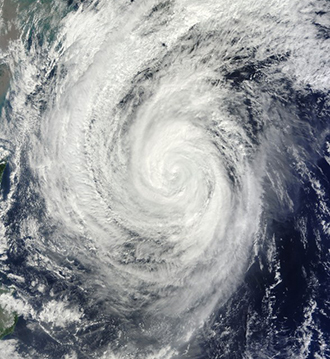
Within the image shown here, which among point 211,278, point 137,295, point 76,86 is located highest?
point 76,86

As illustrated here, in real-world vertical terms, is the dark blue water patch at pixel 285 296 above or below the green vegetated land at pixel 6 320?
above

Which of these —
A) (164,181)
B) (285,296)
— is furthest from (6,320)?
(285,296)

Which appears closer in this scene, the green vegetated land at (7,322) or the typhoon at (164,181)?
the typhoon at (164,181)

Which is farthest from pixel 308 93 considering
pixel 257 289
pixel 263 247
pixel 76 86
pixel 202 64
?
pixel 76 86

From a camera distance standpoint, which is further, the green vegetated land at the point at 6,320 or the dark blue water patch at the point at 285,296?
the green vegetated land at the point at 6,320

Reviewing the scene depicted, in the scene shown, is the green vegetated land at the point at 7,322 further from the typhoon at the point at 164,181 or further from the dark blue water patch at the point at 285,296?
the dark blue water patch at the point at 285,296

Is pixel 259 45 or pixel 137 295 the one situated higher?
pixel 259 45

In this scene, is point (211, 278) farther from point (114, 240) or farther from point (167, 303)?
point (114, 240)

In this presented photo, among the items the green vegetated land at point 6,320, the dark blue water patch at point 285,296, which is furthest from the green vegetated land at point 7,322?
the dark blue water patch at point 285,296
